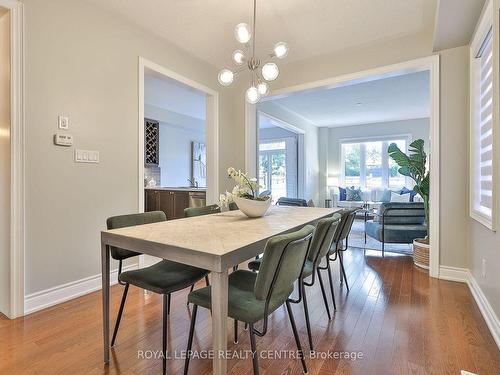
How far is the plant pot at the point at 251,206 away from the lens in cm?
212

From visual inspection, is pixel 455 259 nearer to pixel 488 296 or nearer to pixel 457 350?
pixel 488 296

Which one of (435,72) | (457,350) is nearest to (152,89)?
(435,72)

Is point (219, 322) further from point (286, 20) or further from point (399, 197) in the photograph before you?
point (399, 197)

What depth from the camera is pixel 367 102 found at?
232 inches

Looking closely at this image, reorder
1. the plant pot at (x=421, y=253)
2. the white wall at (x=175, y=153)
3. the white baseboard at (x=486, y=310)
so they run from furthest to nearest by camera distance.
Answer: the white wall at (x=175, y=153) < the plant pot at (x=421, y=253) < the white baseboard at (x=486, y=310)

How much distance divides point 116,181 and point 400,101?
5743mm

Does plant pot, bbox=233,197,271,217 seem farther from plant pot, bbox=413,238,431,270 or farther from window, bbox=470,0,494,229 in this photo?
plant pot, bbox=413,238,431,270

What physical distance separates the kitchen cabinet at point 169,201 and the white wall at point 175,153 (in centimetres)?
94

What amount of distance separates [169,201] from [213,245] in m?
3.92

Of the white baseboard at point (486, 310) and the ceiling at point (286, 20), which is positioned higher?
the ceiling at point (286, 20)

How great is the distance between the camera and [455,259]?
2.87 m

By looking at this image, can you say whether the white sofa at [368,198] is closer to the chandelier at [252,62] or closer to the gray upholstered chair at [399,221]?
the gray upholstered chair at [399,221]

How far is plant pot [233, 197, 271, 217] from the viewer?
2115 mm

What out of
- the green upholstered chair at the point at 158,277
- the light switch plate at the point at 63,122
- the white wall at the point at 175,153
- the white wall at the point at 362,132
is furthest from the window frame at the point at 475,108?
the white wall at the point at 175,153
